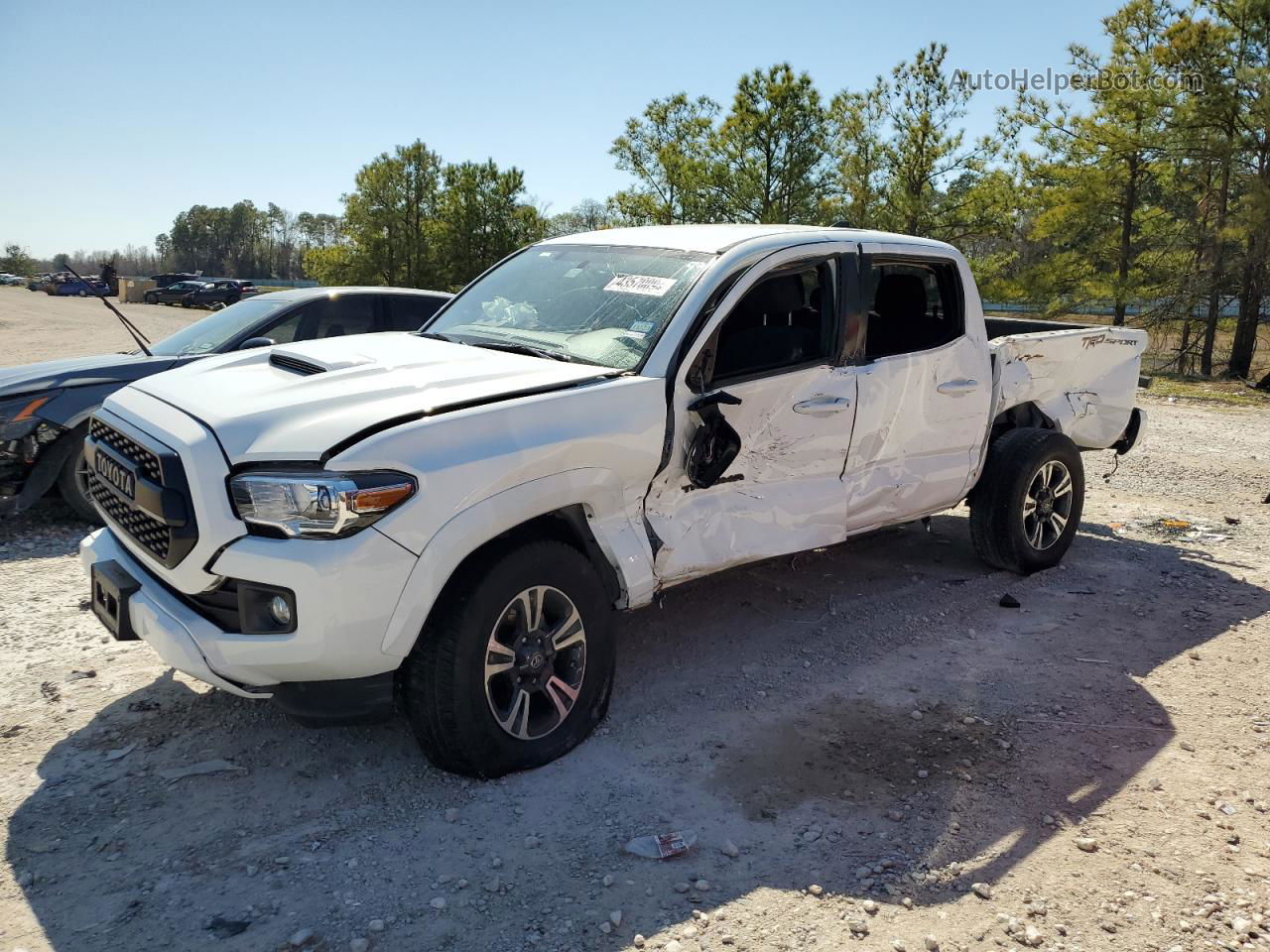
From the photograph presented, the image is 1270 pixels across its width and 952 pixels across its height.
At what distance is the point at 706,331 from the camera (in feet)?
13.4

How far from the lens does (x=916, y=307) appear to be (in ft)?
18.0

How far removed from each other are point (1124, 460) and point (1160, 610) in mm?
4696

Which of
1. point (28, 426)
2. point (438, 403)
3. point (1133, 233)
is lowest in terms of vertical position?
point (28, 426)

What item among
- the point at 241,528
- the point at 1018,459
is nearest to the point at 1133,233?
the point at 1018,459

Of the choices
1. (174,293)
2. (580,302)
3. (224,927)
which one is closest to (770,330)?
(580,302)

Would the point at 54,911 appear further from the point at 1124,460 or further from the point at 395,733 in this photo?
the point at 1124,460

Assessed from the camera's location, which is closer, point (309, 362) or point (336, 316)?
point (309, 362)

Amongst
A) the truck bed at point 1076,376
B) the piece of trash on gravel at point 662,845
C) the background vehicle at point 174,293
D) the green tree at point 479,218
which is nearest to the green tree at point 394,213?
the green tree at point 479,218

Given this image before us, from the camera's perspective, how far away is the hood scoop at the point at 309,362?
3881 millimetres

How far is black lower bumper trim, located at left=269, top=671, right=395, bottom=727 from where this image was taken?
3.23 meters

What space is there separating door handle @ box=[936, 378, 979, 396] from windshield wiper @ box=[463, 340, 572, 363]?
2250mm

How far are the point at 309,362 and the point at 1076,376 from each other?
15.8 ft

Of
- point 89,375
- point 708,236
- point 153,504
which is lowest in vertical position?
point 153,504

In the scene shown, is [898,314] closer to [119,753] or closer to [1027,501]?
[1027,501]
